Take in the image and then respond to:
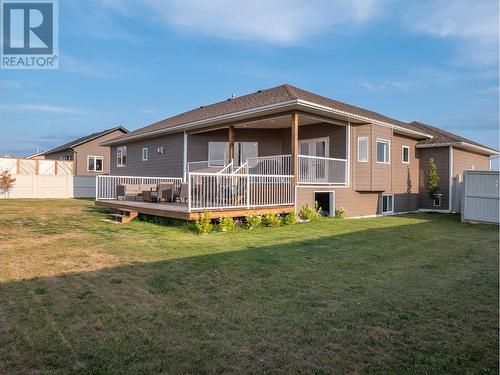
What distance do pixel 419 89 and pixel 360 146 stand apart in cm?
1156

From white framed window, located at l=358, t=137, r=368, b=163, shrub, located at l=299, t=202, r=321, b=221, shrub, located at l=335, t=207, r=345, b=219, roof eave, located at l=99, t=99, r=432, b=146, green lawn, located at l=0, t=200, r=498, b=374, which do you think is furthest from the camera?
white framed window, located at l=358, t=137, r=368, b=163

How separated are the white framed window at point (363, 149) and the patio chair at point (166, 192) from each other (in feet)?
23.7

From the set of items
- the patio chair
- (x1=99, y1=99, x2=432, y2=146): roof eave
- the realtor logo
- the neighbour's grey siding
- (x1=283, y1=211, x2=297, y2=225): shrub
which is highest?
the realtor logo

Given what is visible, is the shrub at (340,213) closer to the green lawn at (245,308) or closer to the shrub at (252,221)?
the shrub at (252,221)

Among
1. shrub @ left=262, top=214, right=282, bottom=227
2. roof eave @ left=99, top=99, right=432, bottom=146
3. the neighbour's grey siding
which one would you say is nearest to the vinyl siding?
roof eave @ left=99, top=99, right=432, bottom=146

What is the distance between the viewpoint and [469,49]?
1313 centimetres

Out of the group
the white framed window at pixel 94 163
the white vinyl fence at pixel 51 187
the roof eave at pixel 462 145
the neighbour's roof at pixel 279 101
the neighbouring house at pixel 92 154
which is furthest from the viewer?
the white framed window at pixel 94 163

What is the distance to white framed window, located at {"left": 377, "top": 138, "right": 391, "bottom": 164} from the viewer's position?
1442 cm

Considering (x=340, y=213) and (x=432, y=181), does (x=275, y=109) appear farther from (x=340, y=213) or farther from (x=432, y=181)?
(x=432, y=181)

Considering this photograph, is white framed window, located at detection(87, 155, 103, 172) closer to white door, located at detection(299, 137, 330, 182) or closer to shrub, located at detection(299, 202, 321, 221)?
white door, located at detection(299, 137, 330, 182)

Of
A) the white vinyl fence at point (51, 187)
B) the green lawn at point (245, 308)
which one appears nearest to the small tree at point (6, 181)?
the white vinyl fence at point (51, 187)

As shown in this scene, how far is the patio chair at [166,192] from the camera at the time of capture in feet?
43.7

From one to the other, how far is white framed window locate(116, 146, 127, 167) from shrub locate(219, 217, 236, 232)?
14.0 metres

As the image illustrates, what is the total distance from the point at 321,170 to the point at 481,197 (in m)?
5.32
